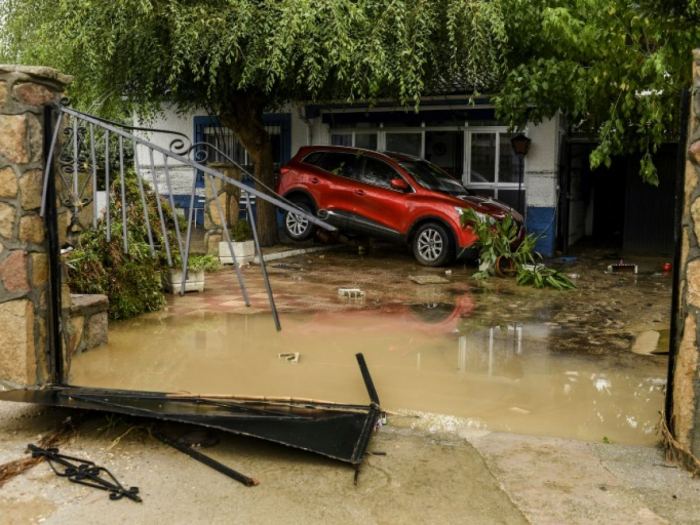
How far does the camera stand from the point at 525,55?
1288cm

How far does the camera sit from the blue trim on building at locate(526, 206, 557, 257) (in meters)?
15.2

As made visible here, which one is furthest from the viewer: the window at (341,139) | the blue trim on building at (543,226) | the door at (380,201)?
the window at (341,139)

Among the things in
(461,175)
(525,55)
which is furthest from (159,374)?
(461,175)

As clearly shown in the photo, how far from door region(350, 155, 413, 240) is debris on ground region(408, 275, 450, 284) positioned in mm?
1815

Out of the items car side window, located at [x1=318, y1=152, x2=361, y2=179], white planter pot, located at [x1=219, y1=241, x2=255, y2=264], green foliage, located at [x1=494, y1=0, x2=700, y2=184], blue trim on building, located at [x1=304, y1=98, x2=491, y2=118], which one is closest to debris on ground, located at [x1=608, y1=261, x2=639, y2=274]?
green foliage, located at [x1=494, y1=0, x2=700, y2=184]

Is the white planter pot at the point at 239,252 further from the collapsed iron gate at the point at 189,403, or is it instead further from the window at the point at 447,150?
the collapsed iron gate at the point at 189,403

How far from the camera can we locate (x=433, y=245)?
513 inches

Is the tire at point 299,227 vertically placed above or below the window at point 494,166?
below

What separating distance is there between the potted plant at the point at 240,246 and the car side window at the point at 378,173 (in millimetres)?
2383

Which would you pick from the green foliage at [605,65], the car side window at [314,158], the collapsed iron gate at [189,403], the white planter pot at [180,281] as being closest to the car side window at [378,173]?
the car side window at [314,158]

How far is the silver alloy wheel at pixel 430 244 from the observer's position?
12969 mm

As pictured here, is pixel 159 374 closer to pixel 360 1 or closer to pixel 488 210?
pixel 360 1

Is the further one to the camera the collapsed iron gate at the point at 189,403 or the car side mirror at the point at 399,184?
the car side mirror at the point at 399,184

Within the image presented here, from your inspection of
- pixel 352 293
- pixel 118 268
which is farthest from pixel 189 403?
pixel 352 293
